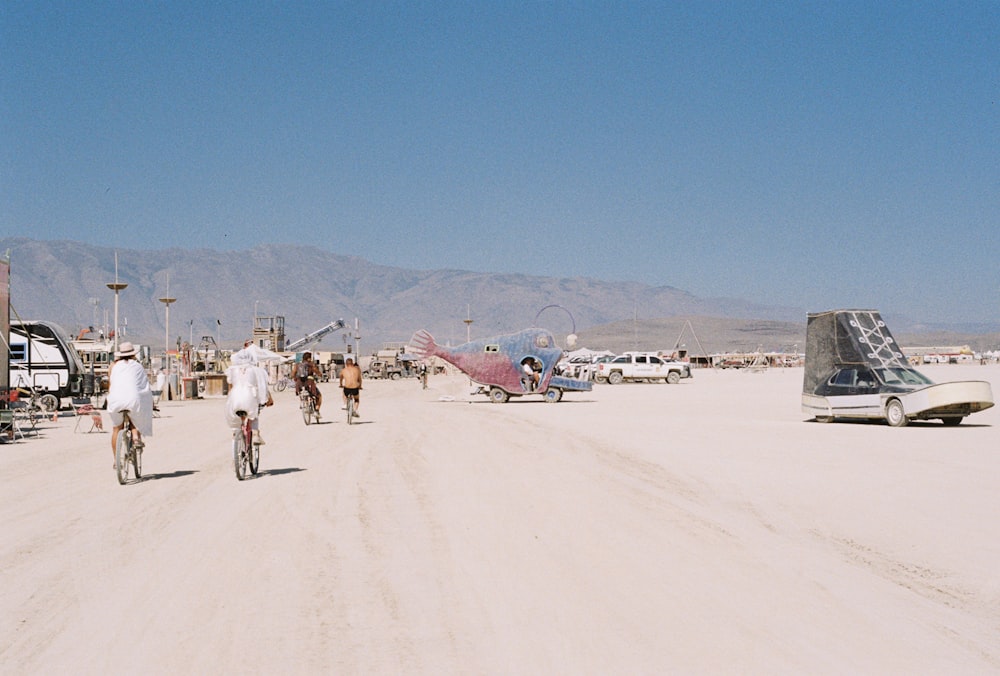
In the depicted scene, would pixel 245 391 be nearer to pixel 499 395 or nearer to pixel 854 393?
pixel 854 393

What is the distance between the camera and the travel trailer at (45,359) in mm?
32000

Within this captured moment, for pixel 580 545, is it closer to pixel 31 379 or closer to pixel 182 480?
pixel 182 480

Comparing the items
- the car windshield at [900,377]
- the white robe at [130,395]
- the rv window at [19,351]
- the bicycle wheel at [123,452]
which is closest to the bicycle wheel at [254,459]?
the white robe at [130,395]

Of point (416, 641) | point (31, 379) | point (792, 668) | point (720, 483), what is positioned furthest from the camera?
point (31, 379)

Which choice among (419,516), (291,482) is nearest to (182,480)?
(291,482)

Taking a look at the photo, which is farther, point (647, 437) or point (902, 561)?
point (647, 437)

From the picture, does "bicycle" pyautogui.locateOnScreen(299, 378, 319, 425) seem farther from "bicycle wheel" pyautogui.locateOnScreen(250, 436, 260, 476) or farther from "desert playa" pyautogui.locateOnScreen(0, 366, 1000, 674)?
"bicycle wheel" pyautogui.locateOnScreen(250, 436, 260, 476)

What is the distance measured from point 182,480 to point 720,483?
22.4 feet

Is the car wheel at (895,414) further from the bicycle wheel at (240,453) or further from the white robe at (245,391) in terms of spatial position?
the bicycle wheel at (240,453)

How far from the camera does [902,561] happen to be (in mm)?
8250

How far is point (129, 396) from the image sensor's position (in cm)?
1282

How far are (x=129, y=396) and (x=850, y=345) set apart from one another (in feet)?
54.9

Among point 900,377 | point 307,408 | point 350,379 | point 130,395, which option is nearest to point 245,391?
point 130,395

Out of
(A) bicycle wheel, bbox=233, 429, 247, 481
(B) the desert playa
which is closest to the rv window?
(B) the desert playa
